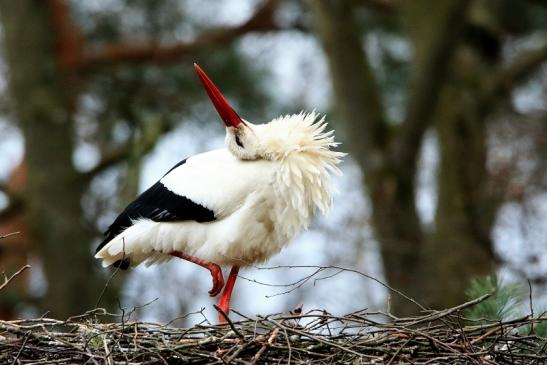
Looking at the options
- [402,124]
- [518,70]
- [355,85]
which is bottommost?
[402,124]

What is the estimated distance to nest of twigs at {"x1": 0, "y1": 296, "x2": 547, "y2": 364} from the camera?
5.31 meters

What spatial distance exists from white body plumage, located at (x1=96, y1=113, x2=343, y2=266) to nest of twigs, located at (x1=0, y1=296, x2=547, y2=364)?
3.24 feet

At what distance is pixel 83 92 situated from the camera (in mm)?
13320

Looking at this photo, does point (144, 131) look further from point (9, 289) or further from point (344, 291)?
point (344, 291)

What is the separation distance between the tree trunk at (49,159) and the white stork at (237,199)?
15.6 ft

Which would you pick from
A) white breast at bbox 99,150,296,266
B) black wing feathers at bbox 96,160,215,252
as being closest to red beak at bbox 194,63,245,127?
white breast at bbox 99,150,296,266

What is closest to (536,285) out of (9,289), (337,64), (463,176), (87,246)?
(463,176)

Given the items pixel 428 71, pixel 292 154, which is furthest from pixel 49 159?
pixel 292 154

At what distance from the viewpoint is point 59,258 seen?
11.7 m

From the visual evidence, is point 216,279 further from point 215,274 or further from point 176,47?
point 176,47

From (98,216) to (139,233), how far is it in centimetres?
588

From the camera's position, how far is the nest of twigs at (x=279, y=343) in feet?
17.4

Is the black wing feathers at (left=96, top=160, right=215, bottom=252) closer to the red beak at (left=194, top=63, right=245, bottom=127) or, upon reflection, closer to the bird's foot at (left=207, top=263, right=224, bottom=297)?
the bird's foot at (left=207, top=263, right=224, bottom=297)

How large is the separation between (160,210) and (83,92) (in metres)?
6.90
